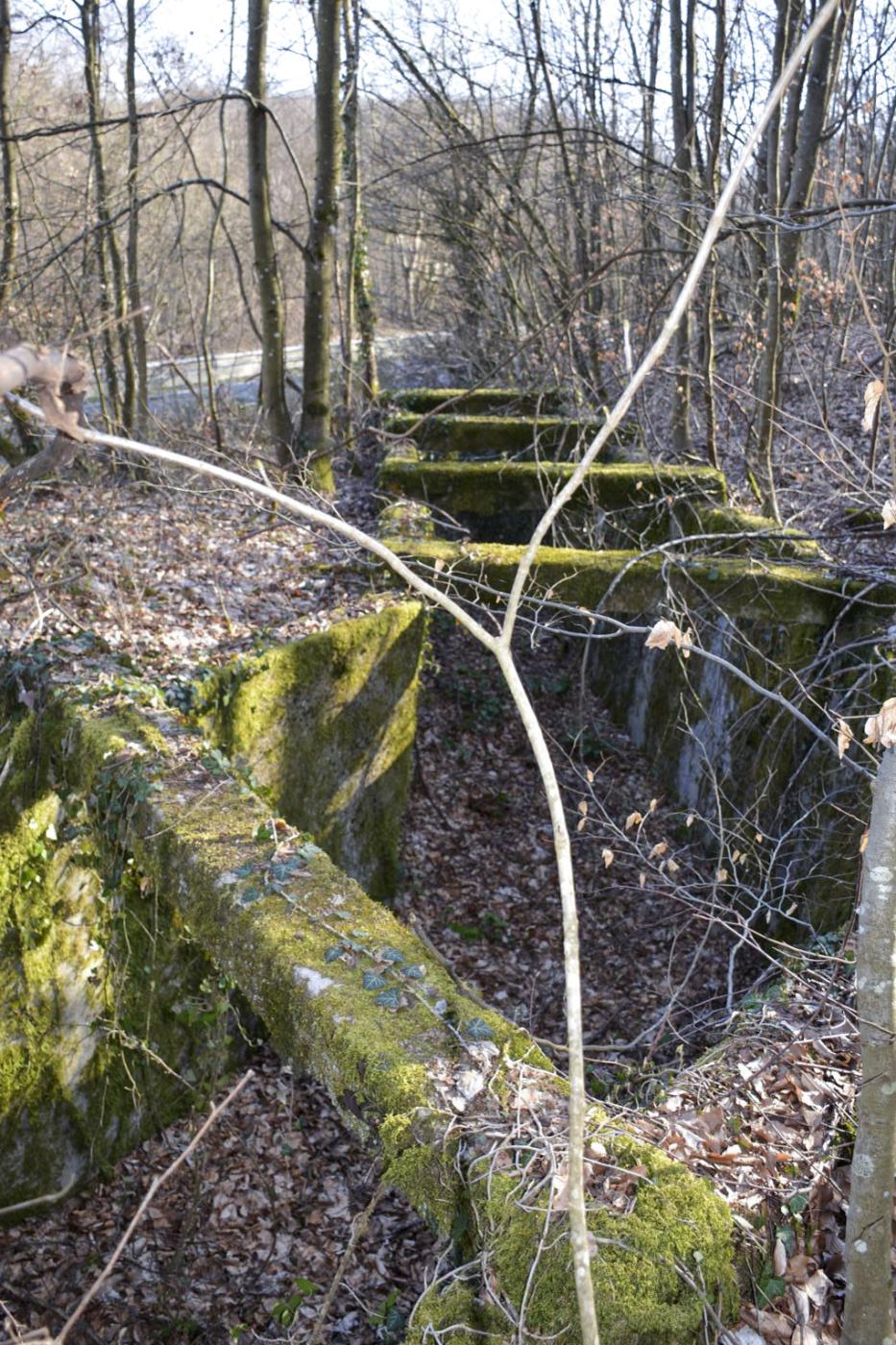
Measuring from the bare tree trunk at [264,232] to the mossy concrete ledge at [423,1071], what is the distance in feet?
18.1

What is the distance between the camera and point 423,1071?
3080mm

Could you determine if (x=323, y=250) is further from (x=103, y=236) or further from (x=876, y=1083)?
(x=876, y=1083)

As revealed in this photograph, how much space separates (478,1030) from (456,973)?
2.14 metres

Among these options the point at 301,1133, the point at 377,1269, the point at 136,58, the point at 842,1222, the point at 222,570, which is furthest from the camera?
the point at 136,58

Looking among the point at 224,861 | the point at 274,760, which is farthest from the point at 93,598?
the point at 224,861

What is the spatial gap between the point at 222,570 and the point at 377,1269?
493 centimetres

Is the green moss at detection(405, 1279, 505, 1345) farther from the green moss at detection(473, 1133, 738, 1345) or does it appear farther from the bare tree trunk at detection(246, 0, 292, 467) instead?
the bare tree trunk at detection(246, 0, 292, 467)

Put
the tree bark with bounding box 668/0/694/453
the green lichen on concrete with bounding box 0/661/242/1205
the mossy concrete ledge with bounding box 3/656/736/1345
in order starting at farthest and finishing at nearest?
1. the tree bark with bounding box 668/0/694/453
2. the green lichen on concrete with bounding box 0/661/242/1205
3. the mossy concrete ledge with bounding box 3/656/736/1345

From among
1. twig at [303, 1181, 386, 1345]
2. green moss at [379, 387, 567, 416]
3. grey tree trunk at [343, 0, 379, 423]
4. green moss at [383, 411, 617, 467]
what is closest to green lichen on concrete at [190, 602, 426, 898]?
twig at [303, 1181, 386, 1345]

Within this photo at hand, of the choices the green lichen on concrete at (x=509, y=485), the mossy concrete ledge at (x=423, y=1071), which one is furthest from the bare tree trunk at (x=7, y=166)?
the mossy concrete ledge at (x=423, y=1071)

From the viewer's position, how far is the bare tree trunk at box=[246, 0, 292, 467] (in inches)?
363

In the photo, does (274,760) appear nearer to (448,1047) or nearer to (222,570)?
(222,570)

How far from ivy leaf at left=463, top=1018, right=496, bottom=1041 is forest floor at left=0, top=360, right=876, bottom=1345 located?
0.81ft

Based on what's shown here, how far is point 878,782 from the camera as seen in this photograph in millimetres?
2213
